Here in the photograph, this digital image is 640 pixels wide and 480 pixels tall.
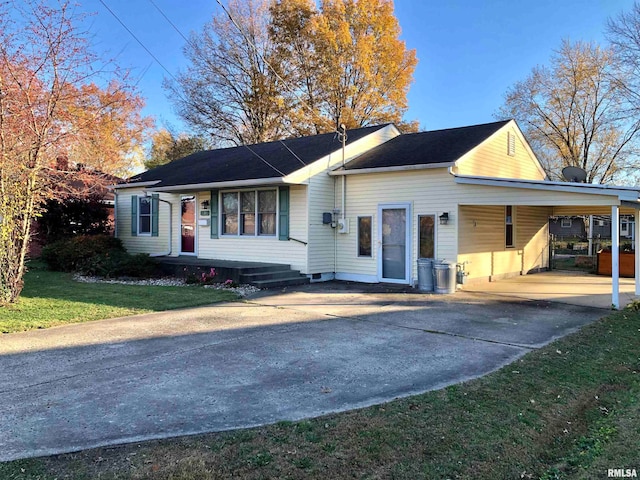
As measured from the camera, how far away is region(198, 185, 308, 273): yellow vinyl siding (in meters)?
12.8

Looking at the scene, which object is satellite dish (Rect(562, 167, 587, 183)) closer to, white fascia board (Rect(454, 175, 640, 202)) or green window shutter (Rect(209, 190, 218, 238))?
white fascia board (Rect(454, 175, 640, 202))

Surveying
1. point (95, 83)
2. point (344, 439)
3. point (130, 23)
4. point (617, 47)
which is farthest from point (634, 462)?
point (617, 47)

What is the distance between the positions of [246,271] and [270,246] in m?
1.53

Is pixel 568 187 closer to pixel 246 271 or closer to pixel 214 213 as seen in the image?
pixel 246 271

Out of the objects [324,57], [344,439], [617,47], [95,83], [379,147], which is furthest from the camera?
[324,57]

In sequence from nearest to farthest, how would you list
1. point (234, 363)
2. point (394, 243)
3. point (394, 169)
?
point (234, 363) < point (394, 169) < point (394, 243)

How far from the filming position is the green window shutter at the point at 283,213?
42.6 ft

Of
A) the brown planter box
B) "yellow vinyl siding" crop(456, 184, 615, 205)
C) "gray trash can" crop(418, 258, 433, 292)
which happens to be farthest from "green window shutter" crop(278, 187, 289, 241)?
the brown planter box

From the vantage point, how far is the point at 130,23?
10.9 metres

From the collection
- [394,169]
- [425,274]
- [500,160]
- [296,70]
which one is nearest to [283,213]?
[394,169]

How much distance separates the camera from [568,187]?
914 cm

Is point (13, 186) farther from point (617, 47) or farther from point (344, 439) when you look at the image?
point (617, 47)

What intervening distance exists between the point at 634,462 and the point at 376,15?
29.0 meters

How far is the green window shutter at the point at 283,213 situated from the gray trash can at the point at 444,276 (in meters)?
4.29
